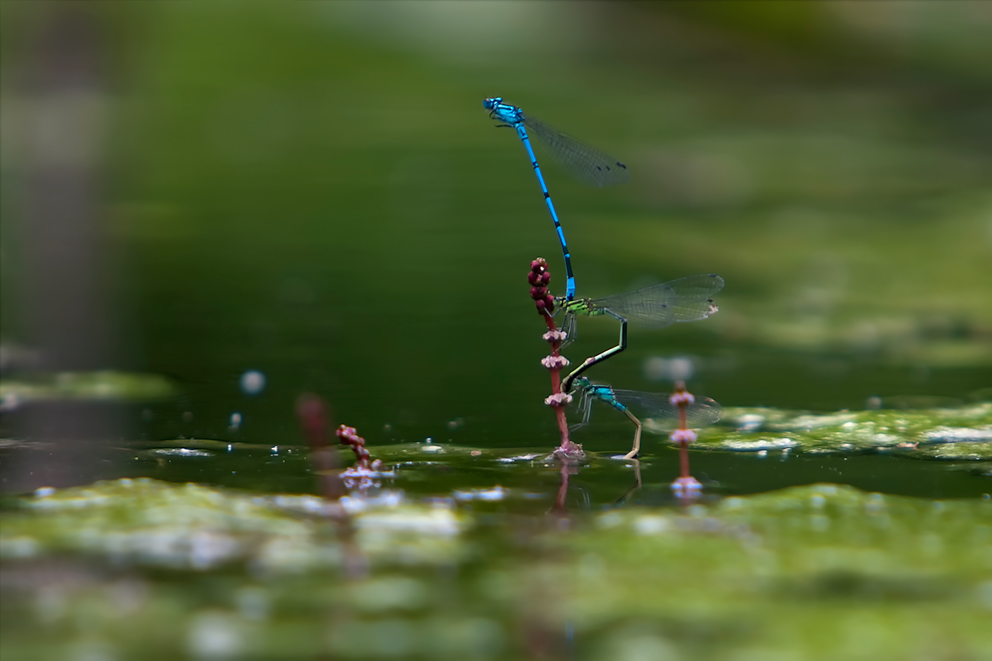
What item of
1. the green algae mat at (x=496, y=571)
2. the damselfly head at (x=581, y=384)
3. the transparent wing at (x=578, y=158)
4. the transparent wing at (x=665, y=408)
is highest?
the transparent wing at (x=578, y=158)

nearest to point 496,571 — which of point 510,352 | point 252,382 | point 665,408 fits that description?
point 665,408

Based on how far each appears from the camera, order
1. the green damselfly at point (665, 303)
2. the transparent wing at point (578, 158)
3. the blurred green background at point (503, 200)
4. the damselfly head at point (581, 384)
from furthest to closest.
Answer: the blurred green background at point (503, 200), the transparent wing at point (578, 158), the green damselfly at point (665, 303), the damselfly head at point (581, 384)

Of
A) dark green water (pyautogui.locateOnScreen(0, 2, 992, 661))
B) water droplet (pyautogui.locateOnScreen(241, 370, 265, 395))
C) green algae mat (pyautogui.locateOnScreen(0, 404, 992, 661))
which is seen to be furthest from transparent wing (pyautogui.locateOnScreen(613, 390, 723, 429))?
water droplet (pyautogui.locateOnScreen(241, 370, 265, 395))

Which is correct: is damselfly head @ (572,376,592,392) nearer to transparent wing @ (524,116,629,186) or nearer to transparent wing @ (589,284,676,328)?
transparent wing @ (589,284,676,328)

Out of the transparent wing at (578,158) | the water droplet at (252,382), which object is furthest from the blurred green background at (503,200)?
the transparent wing at (578,158)

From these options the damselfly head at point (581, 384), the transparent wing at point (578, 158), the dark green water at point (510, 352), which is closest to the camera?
the dark green water at point (510, 352)

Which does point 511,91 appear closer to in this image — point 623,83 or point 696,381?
point 623,83

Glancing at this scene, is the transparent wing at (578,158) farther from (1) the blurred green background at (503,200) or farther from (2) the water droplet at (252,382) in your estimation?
(2) the water droplet at (252,382)

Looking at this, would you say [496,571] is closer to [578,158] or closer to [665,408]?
[665,408]
